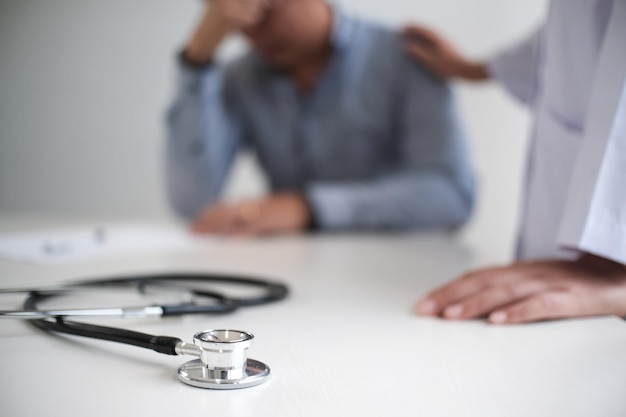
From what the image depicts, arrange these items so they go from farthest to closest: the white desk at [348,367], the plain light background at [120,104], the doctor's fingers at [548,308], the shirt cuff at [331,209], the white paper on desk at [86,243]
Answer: the shirt cuff at [331,209], the plain light background at [120,104], the white paper on desk at [86,243], the doctor's fingers at [548,308], the white desk at [348,367]

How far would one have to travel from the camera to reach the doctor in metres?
0.46

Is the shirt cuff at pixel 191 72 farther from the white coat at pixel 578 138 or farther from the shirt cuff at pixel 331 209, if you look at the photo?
the white coat at pixel 578 138

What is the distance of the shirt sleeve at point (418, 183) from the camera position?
3.66 ft

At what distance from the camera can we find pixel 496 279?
50 cm

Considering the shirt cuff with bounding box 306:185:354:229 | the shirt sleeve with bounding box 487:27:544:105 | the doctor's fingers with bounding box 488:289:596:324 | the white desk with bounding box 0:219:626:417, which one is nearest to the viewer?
the white desk with bounding box 0:219:626:417

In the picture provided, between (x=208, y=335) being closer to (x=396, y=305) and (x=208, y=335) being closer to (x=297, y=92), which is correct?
(x=396, y=305)

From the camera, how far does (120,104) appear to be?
64.4 inches

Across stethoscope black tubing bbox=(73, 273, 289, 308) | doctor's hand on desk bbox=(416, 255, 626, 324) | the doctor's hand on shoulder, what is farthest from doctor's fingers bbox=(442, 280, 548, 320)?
the doctor's hand on shoulder

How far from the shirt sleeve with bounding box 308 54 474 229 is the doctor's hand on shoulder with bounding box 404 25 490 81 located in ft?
0.11

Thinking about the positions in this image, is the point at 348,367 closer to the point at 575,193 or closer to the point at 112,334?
the point at 112,334

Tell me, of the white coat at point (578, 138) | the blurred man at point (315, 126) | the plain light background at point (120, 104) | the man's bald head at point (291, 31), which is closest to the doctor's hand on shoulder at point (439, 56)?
the blurred man at point (315, 126)

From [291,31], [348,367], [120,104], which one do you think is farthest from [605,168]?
[120,104]

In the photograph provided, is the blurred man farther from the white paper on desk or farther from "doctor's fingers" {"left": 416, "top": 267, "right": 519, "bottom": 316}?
"doctor's fingers" {"left": 416, "top": 267, "right": 519, "bottom": 316}

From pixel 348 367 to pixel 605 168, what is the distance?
9.9 inches
